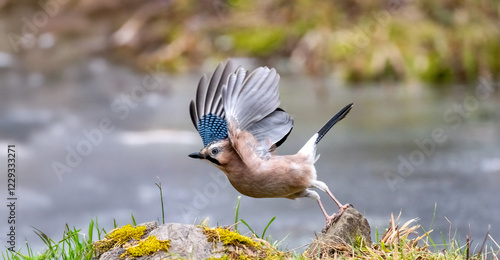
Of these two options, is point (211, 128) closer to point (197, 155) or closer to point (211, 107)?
point (211, 107)

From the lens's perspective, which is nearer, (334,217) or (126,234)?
(126,234)

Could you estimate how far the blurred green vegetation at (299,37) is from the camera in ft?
15.4

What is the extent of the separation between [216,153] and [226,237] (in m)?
0.26

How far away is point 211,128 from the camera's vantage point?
2078mm

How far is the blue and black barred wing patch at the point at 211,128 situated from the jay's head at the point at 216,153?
75mm

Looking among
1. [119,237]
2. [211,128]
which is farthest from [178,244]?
[211,128]

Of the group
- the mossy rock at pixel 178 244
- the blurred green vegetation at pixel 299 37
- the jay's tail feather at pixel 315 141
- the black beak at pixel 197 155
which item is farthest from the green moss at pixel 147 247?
the blurred green vegetation at pixel 299 37

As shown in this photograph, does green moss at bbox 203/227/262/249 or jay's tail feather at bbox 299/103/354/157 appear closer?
green moss at bbox 203/227/262/249

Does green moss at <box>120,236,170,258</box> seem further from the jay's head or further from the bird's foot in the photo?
the bird's foot

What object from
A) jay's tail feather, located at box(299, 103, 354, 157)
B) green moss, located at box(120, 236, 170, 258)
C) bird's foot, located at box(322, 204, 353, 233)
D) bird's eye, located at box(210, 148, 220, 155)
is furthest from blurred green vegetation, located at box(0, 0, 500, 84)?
green moss, located at box(120, 236, 170, 258)

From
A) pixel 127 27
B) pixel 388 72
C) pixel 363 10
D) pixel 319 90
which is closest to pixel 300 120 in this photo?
pixel 319 90

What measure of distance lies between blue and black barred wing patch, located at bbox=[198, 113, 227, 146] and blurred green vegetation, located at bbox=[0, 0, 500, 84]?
2.60m

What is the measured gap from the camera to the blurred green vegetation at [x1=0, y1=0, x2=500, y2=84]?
15.4 feet

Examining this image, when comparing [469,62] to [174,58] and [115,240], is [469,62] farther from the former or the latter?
[115,240]
